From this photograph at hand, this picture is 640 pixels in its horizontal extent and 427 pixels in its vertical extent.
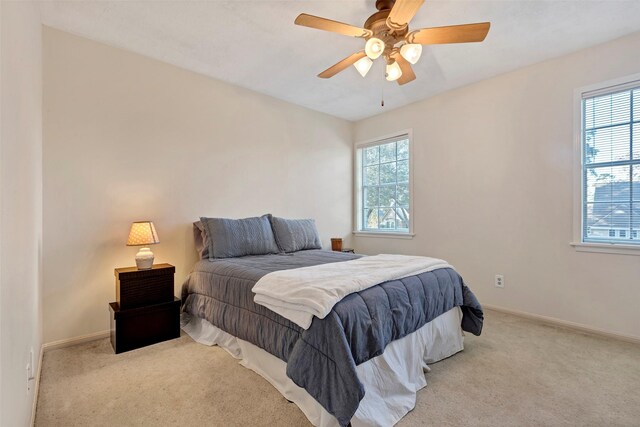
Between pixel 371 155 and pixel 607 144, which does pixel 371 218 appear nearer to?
pixel 371 155

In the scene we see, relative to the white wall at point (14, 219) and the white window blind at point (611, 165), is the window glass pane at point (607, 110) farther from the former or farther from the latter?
the white wall at point (14, 219)

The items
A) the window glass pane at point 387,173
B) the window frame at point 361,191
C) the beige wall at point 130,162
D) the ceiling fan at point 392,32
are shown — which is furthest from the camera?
the window glass pane at point 387,173

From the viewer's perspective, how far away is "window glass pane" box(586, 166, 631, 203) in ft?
8.89

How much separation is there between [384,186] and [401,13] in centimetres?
312

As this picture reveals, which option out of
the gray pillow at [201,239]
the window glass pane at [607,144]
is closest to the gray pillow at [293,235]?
the gray pillow at [201,239]

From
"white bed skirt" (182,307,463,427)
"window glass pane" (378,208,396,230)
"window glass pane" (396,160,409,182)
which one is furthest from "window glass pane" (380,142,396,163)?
"white bed skirt" (182,307,463,427)

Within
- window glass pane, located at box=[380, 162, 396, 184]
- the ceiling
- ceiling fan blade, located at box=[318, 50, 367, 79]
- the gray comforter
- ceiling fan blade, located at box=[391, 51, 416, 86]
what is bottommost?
the gray comforter

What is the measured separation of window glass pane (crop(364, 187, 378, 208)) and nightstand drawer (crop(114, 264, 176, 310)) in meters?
3.14

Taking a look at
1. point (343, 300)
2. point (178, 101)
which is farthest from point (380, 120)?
point (343, 300)

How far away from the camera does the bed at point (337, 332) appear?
4.97 feet

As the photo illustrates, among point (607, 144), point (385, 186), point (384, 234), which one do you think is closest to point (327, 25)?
point (607, 144)

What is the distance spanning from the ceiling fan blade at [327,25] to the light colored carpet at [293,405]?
7.39 ft

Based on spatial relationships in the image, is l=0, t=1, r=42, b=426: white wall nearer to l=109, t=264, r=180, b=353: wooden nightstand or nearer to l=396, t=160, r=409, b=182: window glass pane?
l=109, t=264, r=180, b=353: wooden nightstand

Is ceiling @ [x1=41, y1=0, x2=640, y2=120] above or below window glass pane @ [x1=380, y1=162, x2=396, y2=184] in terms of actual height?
above
